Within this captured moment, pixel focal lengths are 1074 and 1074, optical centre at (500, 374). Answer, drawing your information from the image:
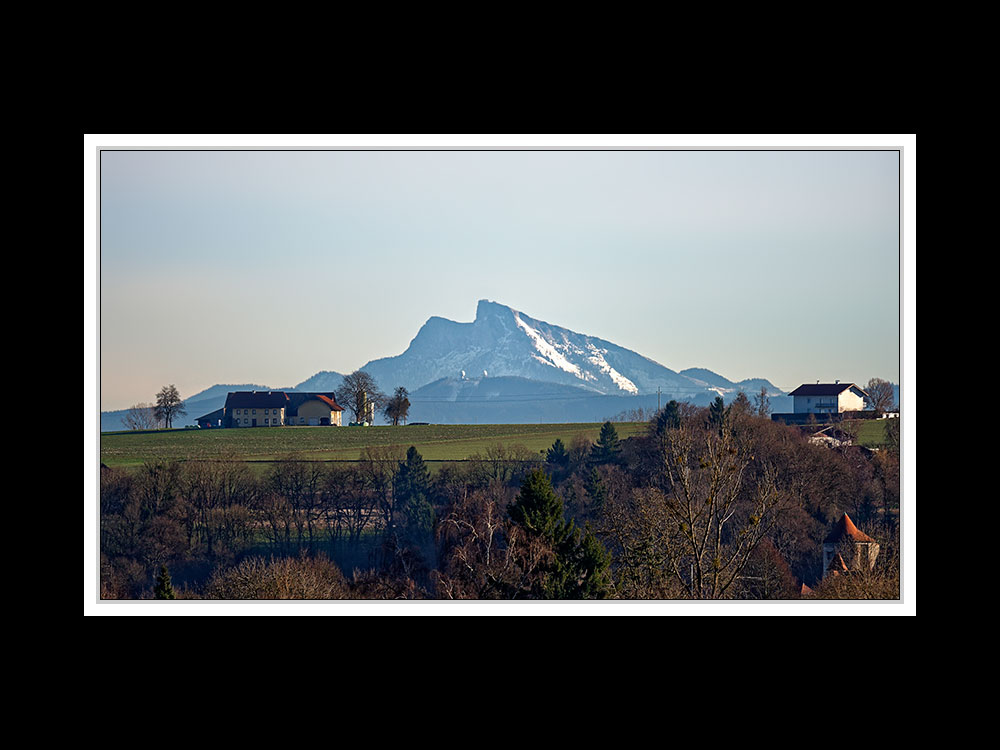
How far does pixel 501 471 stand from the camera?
3098 centimetres

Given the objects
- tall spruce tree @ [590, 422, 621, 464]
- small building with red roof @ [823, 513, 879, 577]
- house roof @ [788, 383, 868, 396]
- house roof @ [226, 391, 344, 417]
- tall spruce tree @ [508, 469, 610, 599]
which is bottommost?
small building with red roof @ [823, 513, 879, 577]

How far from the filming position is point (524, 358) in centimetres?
3291

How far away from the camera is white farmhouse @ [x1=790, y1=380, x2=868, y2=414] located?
2055 centimetres

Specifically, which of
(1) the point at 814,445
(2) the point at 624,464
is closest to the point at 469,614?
(1) the point at 814,445

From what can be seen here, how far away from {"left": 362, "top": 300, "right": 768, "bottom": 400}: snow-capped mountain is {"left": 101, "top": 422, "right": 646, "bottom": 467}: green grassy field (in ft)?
4.95

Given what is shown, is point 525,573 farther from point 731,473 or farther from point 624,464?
point 624,464

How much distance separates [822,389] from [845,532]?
183 inches

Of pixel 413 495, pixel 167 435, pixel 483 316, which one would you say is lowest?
Answer: pixel 413 495

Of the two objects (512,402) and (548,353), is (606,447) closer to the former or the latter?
(548,353)

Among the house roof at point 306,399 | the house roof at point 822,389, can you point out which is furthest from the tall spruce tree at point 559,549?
the house roof at point 306,399

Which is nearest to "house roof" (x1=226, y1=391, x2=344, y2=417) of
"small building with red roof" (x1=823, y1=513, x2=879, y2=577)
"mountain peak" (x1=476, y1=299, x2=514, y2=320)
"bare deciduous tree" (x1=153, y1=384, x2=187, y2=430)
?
"bare deciduous tree" (x1=153, y1=384, x2=187, y2=430)

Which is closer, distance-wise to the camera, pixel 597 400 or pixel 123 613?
pixel 123 613

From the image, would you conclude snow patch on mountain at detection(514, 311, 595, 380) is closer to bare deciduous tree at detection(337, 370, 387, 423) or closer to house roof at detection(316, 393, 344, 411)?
bare deciduous tree at detection(337, 370, 387, 423)
